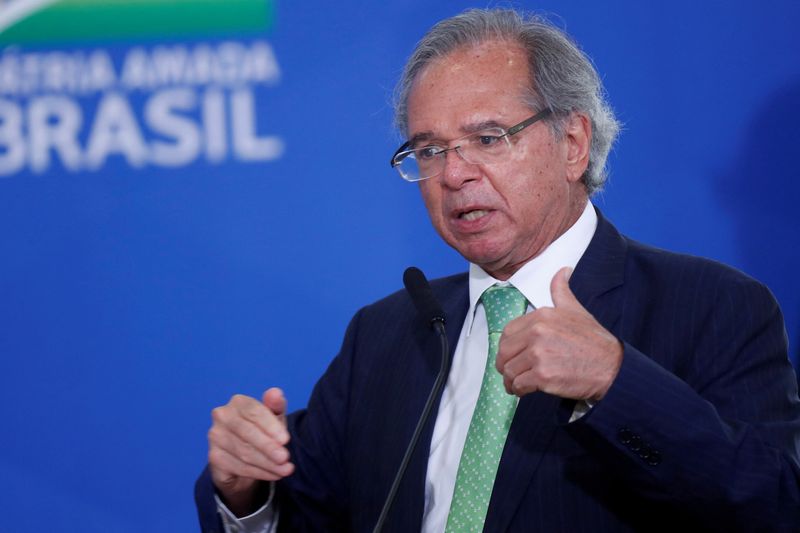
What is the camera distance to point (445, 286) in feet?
6.48

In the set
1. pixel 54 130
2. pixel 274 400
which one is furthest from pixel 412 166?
pixel 54 130

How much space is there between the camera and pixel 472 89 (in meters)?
1.73

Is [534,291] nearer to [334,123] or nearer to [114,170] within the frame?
[334,123]

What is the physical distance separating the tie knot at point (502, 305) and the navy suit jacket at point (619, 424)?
8 cm

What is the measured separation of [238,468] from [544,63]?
0.84 metres

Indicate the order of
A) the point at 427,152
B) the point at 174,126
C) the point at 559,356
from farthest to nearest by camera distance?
the point at 174,126
the point at 427,152
the point at 559,356

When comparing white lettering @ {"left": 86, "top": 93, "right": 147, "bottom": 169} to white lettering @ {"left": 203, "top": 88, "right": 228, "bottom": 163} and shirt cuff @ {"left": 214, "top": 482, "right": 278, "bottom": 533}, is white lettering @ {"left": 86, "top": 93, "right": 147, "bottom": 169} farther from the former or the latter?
shirt cuff @ {"left": 214, "top": 482, "right": 278, "bottom": 533}

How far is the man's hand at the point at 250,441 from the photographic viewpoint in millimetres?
1473

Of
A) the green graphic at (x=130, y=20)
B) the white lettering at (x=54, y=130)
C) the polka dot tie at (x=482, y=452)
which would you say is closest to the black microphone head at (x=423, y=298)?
the polka dot tie at (x=482, y=452)

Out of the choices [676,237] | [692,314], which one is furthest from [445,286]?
[676,237]

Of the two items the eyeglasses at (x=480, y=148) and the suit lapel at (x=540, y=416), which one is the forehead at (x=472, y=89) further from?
the suit lapel at (x=540, y=416)

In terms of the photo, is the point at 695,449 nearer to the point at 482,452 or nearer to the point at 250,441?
the point at 482,452

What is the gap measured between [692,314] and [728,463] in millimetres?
301

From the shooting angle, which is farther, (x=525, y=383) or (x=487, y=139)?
(x=487, y=139)
